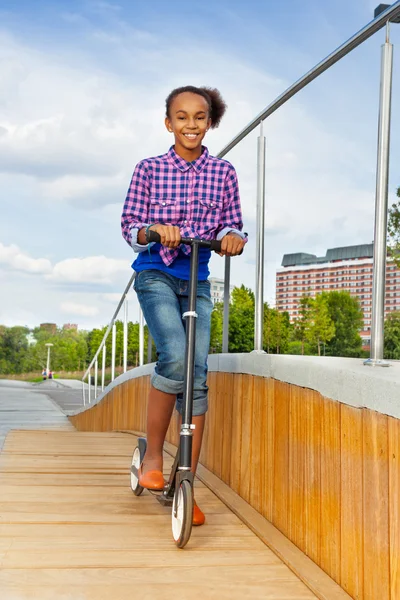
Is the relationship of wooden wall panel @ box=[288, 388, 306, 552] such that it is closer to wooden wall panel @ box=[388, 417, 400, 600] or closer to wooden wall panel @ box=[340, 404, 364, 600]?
wooden wall panel @ box=[340, 404, 364, 600]

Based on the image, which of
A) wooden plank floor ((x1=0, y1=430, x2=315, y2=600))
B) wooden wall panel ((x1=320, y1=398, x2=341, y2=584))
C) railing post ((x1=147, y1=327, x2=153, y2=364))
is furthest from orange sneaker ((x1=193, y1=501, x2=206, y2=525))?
railing post ((x1=147, y1=327, x2=153, y2=364))

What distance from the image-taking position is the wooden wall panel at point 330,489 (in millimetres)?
1828

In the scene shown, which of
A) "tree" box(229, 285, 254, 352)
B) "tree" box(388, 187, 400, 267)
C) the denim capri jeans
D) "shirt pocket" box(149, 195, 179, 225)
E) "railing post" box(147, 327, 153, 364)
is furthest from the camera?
"railing post" box(147, 327, 153, 364)

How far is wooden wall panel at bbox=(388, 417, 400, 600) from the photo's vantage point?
150 centimetres

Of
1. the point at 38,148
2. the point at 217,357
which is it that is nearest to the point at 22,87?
the point at 38,148

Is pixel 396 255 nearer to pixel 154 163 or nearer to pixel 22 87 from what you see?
pixel 154 163

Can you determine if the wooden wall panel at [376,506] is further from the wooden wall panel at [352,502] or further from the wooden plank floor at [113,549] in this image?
the wooden plank floor at [113,549]

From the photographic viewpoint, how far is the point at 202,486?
299 centimetres

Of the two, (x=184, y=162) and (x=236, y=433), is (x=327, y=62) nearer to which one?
(x=184, y=162)

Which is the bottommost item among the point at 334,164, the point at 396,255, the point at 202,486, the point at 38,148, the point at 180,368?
the point at 202,486

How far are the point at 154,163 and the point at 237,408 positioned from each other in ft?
3.33

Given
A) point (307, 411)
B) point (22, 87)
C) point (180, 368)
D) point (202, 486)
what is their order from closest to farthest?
1. point (307, 411)
2. point (180, 368)
3. point (202, 486)
4. point (22, 87)

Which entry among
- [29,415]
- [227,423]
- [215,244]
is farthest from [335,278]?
[29,415]

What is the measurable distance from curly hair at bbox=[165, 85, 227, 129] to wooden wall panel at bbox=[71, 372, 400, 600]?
3.31 ft
